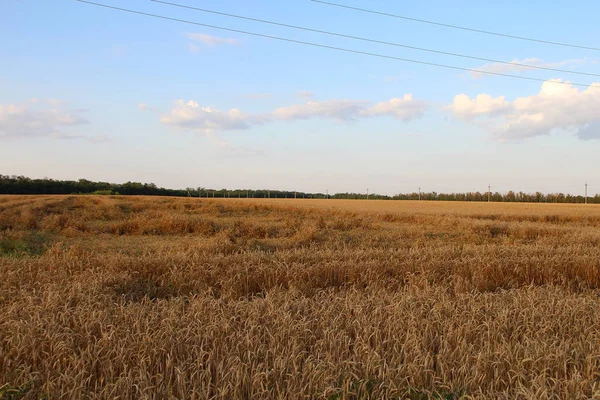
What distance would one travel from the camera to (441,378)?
3916mm

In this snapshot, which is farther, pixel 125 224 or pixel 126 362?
pixel 125 224

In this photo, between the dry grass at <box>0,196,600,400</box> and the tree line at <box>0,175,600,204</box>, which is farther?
the tree line at <box>0,175,600,204</box>

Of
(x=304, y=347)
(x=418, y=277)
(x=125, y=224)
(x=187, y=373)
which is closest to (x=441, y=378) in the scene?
(x=304, y=347)

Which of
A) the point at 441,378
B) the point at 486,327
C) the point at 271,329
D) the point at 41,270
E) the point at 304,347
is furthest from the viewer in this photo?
the point at 41,270

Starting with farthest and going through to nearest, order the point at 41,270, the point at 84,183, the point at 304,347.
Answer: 1. the point at 84,183
2. the point at 41,270
3. the point at 304,347

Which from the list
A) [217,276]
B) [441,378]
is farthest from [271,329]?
[217,276]

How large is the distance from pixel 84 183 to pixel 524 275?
172 feet

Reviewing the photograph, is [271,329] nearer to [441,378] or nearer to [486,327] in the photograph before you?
[441,378]

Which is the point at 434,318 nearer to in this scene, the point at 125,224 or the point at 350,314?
the point at 350,314

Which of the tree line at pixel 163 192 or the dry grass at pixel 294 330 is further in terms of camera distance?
the tree line at pixel 163 192

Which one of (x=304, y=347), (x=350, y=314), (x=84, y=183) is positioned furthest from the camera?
(x=84, y=183)

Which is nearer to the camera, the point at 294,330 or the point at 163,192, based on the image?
the point at 294,330

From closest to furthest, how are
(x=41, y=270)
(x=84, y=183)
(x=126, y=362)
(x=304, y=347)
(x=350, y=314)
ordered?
(x=126, y=362) < (x=304, y=347) < (x=350, y=314) < (x=41, y=270) < (x=84, y=183)

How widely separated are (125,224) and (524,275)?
47.6ft
